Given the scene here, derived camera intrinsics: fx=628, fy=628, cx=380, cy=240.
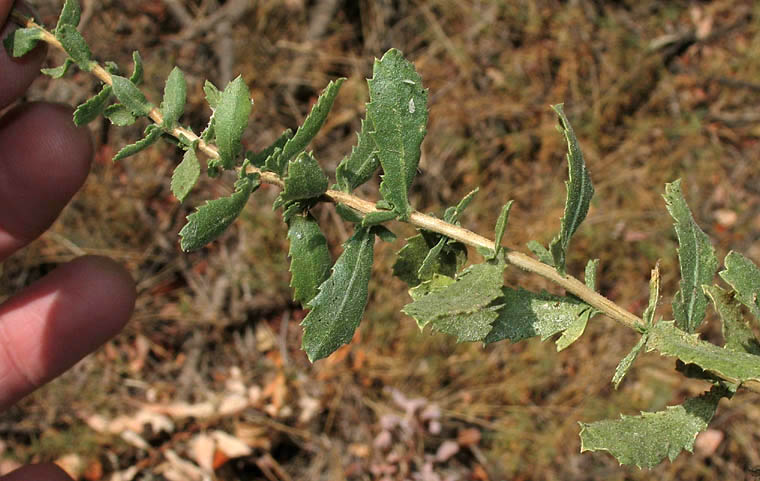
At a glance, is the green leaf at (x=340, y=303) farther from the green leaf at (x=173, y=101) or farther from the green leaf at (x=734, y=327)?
the green leaf at (x=734, y=327)

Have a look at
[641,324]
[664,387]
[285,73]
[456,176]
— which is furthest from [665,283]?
[641,324]

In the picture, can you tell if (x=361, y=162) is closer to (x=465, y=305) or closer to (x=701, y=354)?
(x=465, y=305)

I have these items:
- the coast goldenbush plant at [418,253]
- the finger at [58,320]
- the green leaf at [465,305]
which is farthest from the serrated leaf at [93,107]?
the finger at [58,320]

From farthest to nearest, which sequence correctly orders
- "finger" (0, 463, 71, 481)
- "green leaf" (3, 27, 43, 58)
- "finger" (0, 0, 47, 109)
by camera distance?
"finger" (0, 463, 71, 481)
"finger" (0, 0, 47, 109)
"green leaf" (3, 27, 43, 58)

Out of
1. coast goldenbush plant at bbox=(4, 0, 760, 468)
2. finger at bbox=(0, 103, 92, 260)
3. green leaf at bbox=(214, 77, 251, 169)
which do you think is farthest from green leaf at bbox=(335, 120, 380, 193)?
finger at bbox=(0, 103, 92, 260)

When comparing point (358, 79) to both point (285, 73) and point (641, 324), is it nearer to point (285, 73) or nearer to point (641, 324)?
point (285, 73)

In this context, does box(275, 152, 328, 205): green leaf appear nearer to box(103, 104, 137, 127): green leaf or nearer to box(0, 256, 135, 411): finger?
box(103, 104, 137, 127): green leaf

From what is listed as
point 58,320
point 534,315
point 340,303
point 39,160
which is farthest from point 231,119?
point 58,320
